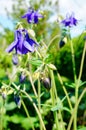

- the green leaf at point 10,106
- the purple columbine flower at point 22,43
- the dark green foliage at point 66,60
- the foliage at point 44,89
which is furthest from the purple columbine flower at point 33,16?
the dark green foliage at point 66,60

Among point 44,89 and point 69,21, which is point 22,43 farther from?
point 44,89

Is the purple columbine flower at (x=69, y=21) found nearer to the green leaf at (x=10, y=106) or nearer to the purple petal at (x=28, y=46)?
the purple petal at (x=28, y=46)

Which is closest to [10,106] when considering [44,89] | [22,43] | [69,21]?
[44,89]

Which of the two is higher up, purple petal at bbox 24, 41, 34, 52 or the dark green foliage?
the dark green foliage

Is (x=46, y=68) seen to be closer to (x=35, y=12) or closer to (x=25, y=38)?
(x=25, y=38)

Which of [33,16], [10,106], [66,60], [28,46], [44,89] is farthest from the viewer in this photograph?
[66,60]

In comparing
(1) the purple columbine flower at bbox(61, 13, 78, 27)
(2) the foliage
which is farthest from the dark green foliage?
(1) the purple columbine flower at bbox(61, 13, 78, 27)

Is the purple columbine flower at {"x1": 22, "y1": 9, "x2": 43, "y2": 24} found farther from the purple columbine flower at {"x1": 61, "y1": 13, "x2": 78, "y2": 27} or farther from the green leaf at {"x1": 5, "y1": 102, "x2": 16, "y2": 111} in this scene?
the green leaf at {"x1": 5, "y1": 102, "x2": 16, "y2": 111}

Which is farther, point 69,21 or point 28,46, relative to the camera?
point 69,21

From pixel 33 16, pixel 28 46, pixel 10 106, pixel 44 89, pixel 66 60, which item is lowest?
pixel 28 46
